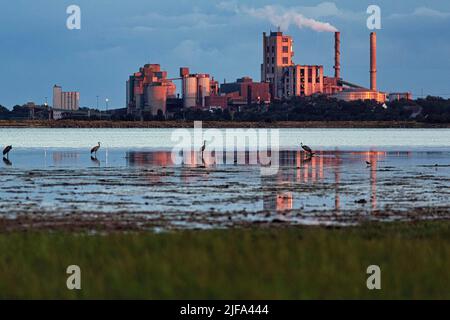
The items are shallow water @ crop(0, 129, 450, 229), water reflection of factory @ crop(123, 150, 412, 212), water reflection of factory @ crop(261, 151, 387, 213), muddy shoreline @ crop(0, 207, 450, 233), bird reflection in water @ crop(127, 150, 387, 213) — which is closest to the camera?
muddy shoreline @ crop(0, 207, 450, 233)

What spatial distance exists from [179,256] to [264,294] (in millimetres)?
3322

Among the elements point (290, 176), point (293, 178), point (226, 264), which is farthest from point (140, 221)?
point (290, 176)

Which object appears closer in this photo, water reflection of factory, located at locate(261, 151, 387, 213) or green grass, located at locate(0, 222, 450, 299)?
green grass, located at locate(0, 222, 450, 299)

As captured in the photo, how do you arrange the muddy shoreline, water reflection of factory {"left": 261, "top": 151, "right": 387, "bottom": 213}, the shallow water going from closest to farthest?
1. the muddy shoreline
2. the shallow water
3. water reflection of factory {"left": 261, "top": 151, "right": 387, "bottom": 213}

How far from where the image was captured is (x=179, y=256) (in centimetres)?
1716

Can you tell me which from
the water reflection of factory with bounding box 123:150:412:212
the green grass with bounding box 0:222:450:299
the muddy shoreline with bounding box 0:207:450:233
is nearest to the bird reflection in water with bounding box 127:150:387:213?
the water reflection of factory with bounding box 123:150:412:212

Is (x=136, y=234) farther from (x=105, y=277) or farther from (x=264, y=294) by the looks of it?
(x=264, y=294)

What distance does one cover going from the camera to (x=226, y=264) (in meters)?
16.4

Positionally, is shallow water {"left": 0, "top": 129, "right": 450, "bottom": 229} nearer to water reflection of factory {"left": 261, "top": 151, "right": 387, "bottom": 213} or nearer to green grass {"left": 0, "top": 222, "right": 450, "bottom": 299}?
water reflection of factory {"left": 261, "top": 151, "right": 387, "bottom": 213}

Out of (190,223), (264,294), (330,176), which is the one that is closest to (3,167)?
(330,176)

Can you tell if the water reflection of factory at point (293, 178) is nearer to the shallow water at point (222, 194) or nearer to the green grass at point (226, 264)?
the shallow water at point (222, 194)

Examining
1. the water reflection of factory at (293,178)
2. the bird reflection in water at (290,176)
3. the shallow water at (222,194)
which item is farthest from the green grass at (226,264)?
the water reflection of factory at (293,178)

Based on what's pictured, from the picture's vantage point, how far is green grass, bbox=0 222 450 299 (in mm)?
14562
